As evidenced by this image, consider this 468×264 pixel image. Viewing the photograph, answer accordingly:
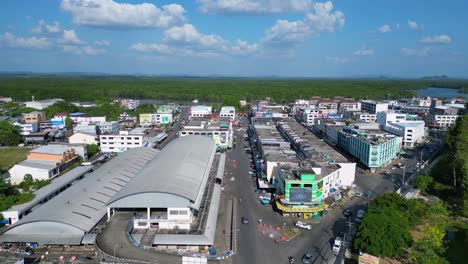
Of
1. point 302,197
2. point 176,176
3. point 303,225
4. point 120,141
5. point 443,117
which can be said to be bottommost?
point 303,225

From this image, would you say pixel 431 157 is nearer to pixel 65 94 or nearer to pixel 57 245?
pixel 57 245

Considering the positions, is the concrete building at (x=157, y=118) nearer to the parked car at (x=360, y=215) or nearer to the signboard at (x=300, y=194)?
the signboard at (x=300, y=194)

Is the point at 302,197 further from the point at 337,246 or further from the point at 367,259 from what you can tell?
the point at 367,259

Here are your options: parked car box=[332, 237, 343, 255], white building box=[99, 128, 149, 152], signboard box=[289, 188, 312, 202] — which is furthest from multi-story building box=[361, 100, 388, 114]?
parked car box=[332, 237, 343, 255]

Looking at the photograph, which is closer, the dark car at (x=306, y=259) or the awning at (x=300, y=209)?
the dark car at (x=306, y=259)

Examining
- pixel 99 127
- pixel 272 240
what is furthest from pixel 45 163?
pixel 272 240

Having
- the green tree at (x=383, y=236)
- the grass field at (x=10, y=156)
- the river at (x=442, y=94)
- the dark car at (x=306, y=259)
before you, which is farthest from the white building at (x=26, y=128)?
the river at (x=442, y=94)
